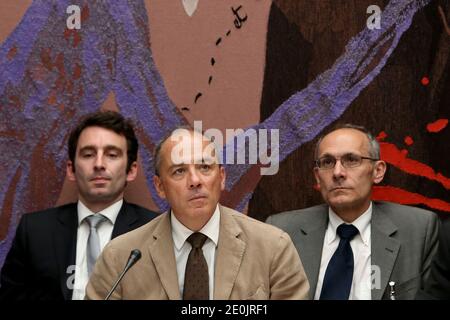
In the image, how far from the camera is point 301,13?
Answer: 3.70m

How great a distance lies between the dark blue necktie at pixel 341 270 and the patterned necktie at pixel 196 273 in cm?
72

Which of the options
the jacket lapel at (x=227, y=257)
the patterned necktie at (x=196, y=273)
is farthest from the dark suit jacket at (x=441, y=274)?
the patterned necktie at (x=196, y=273)

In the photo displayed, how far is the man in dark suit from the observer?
337 cm

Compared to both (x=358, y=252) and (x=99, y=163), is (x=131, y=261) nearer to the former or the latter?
(x=99, y=163)

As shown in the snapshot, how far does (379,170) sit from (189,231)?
42.0 inches

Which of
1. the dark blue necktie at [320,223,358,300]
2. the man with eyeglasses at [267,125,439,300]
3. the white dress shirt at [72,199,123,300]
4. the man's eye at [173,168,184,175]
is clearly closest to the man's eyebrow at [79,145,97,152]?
the white dress shirt at [72,199,123,300]

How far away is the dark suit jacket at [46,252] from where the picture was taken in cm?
334

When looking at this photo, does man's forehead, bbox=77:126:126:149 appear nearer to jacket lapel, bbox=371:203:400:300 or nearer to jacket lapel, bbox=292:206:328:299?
jacket lapel, bbox=292:206:328:299

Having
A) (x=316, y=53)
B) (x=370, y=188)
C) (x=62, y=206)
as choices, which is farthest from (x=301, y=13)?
(x=62, y=206)

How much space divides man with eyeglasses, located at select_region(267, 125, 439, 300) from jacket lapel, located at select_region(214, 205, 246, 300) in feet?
2.05

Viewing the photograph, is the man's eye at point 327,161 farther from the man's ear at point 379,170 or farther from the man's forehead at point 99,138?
the man's forehead at point 99,138

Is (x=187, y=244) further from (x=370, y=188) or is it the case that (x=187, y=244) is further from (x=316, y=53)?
(x=316, y=53)
